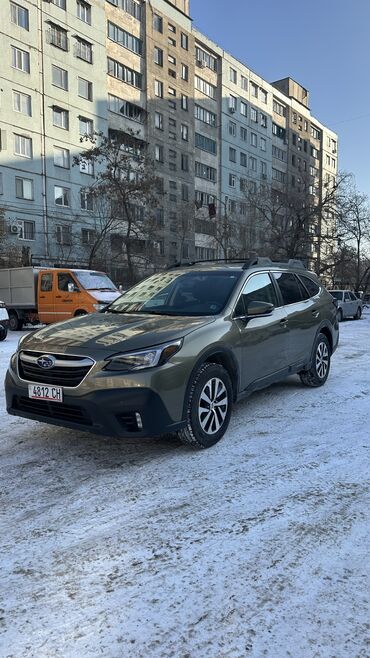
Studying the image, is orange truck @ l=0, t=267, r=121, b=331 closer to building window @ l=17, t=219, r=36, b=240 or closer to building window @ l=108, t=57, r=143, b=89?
building window @ l=17, t=219, r=36, b=240

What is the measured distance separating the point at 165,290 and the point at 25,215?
2932 centimetres

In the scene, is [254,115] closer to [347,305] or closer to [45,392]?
[347,305]

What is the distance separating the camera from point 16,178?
103ft

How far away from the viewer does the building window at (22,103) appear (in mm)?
31297

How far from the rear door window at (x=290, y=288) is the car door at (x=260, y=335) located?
240mm

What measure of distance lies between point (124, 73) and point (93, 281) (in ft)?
103

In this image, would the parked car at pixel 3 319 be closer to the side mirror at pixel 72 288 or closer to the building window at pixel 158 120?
the side mirror at pixel 72 288

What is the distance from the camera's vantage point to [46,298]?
52.7 ft

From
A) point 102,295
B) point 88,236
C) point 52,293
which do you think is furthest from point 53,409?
point 88,236

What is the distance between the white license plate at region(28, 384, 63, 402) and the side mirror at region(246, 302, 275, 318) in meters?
2.06

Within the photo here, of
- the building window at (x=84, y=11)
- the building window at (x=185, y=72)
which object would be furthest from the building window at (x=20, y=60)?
the building window at (x=185, y=72)

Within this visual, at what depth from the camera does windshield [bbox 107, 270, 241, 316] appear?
4926mm

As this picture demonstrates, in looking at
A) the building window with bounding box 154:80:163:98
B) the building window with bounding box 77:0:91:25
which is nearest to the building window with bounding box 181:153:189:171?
the building window with bounding box 154:80:163:98

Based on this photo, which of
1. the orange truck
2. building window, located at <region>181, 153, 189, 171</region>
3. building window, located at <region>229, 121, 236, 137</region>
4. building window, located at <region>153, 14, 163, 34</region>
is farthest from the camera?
building window, located at <region>229, 121, 236, 137</region>
